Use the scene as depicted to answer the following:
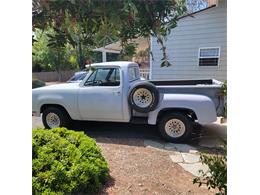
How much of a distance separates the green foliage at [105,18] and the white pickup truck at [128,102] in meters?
4.16

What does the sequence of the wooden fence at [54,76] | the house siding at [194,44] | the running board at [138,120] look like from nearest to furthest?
the running board at [138,120], the house siding at [194,44], the wooden fence at [54,76]

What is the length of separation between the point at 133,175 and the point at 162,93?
232cm

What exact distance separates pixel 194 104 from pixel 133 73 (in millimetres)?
1750

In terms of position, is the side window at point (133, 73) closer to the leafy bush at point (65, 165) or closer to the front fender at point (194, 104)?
the front fender at point (194, 104)

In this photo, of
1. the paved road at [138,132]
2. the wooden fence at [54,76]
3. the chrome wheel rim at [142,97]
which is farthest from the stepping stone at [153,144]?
the wooden fence at [54,76]

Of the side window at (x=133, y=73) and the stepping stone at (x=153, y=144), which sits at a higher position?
the side window at (x=133, y=73)

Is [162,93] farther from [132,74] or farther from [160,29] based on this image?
[160,29]

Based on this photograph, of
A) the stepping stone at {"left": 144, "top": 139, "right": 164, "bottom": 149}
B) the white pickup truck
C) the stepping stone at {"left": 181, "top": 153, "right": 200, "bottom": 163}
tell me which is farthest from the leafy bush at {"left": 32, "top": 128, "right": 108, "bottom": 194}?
the white pickup truck

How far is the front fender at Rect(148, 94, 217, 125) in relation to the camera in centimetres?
535

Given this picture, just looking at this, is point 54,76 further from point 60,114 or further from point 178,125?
point 178,125

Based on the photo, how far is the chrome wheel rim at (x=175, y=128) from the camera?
5574 mm

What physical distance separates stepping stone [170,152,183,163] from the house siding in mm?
4848

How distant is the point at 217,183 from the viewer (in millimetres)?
2416

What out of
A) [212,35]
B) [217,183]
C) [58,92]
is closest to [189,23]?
[212,35]
